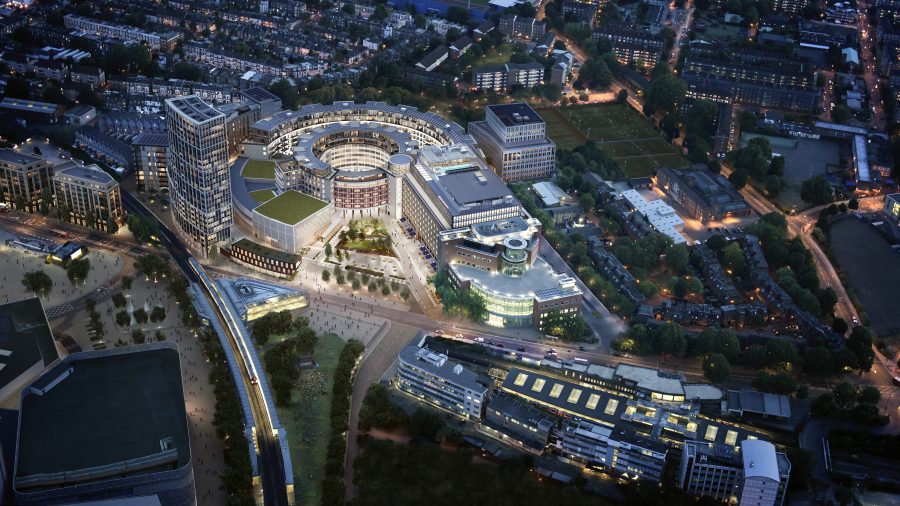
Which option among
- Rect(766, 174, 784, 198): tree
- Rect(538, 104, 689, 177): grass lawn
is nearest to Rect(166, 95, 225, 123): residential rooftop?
Rect(538, 104, 689, 177): grass lawn

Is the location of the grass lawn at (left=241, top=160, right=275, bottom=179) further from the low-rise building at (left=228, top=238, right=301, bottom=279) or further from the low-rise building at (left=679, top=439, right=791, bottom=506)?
the low-rise building at (left=679, top=439, right=791, bottom=506)

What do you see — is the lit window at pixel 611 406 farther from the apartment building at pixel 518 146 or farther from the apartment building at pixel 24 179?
the apartment building at pixel 24 179

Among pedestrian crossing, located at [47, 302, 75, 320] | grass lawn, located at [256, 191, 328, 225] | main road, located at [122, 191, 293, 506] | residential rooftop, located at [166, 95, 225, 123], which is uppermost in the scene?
residential rooftop, located at [166, 95, 225, 123]

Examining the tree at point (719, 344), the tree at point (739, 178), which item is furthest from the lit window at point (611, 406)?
the tree at point (739, 178)

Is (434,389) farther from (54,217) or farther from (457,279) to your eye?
(54,217)

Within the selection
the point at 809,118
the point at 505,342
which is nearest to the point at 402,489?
the point at 505,342

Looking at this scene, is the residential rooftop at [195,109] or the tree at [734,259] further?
the tree at [734,259]

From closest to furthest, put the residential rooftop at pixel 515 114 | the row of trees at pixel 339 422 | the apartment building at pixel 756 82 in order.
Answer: the row of trees at pixel 339 422, the residential rooftop at pixel 515 114, the apartment building at pixel 756 82
